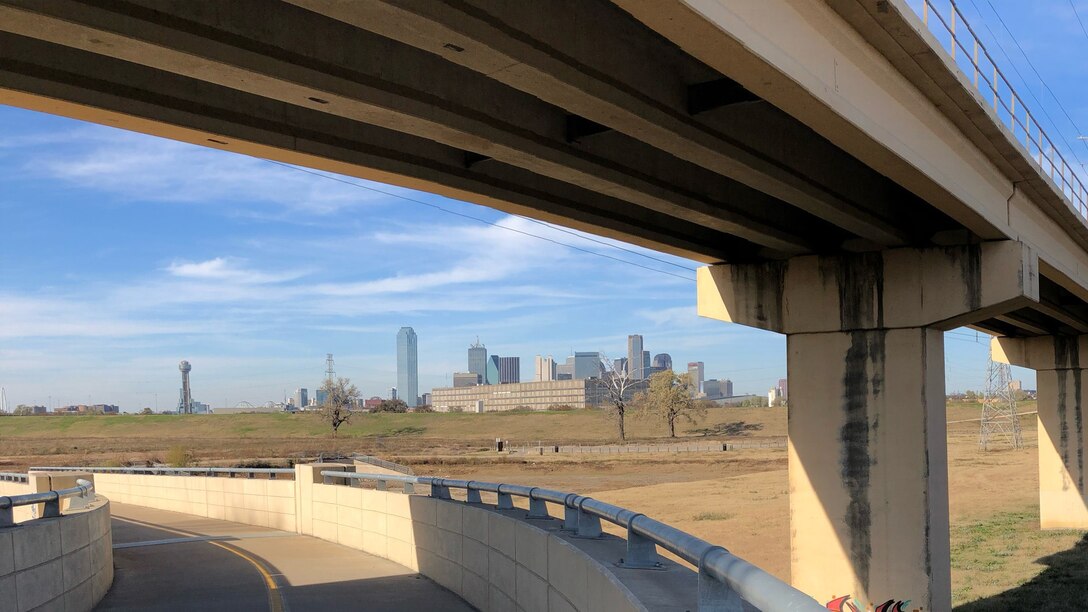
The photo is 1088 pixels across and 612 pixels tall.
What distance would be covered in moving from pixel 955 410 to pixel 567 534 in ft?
450

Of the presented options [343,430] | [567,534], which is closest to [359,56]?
[567,534]

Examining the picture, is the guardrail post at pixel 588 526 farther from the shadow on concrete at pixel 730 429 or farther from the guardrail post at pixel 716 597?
the shadow on concrete at pixel 730 429

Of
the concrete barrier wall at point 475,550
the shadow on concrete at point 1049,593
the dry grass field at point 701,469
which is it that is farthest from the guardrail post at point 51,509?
the shadow on concrete at point 1049,593

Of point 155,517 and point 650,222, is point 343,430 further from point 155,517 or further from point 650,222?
point 650,222

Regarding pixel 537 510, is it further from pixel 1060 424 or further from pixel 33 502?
pixel 1060 424

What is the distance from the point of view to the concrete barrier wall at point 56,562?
9906 millimetres

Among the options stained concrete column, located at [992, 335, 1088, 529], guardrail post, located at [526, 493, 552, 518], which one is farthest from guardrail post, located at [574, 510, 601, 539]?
stained concrete column, located at [992, 335, 1088, 529]

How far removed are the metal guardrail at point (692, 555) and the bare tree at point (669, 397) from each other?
100806mm

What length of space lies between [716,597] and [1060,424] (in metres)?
37.0

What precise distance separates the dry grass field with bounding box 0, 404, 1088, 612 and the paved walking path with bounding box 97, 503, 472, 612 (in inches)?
437

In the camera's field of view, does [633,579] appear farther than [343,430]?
No

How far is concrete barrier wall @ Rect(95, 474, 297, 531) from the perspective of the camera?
23.3 meters

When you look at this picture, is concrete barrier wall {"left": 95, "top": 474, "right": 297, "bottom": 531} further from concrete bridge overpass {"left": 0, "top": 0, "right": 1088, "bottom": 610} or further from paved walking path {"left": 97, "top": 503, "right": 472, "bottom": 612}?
concrete bridge overpass {"left": 0, "top": 0, "right": 1088, "bottom": 610}

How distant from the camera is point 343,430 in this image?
130m
